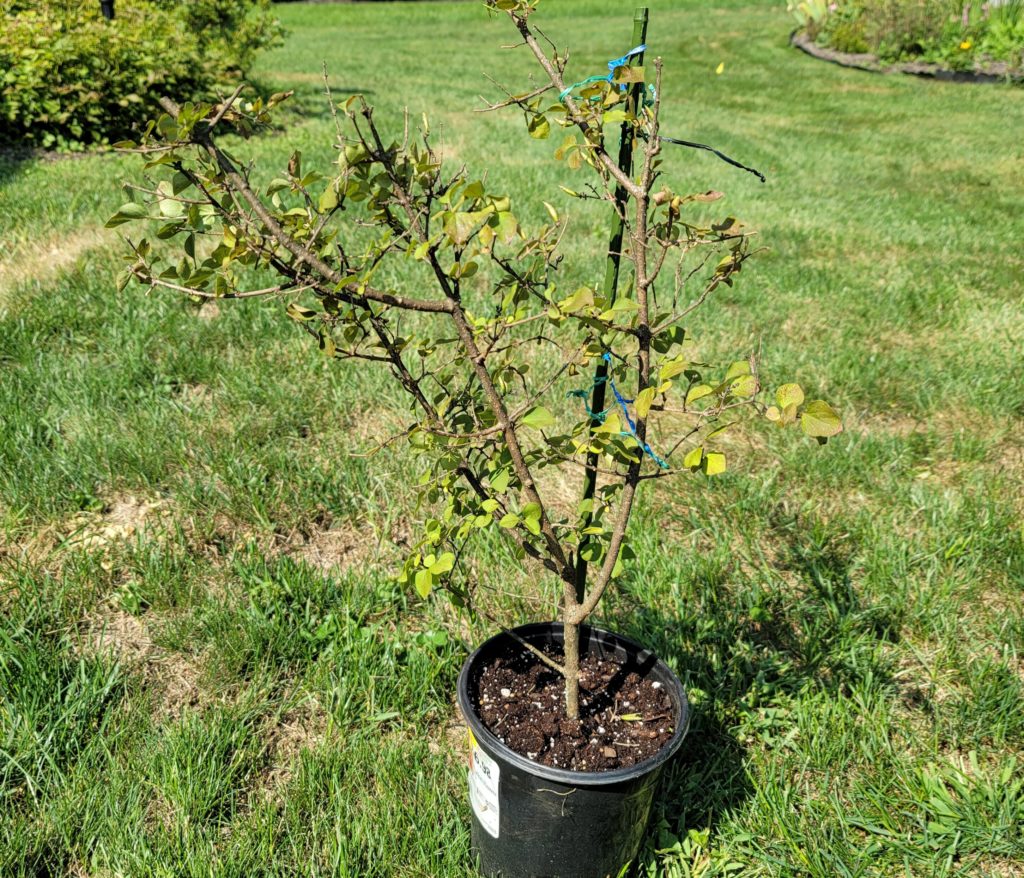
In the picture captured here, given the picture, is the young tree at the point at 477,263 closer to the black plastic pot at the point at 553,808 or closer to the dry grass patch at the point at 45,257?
the black plastic pot at the point at 553,808

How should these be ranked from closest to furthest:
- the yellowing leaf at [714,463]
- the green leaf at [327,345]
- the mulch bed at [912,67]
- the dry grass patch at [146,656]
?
the yellowing leaf at [714,463] < the green leaf at [327,345] < the dry grass patch at [146,656] < the mulch bed at [912,67]

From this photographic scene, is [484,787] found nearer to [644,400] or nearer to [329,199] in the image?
[644,400]

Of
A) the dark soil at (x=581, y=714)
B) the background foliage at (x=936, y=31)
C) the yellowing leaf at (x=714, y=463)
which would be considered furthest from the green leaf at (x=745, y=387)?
the background foliage at (x=936, y=31)

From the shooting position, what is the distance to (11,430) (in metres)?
3.11

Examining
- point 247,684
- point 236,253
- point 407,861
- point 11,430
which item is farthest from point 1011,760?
point 11,430

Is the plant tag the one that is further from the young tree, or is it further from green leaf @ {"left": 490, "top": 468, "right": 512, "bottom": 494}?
green leaf @ {"left": 490, "top": 468, "right": 512, "bottom": 494}

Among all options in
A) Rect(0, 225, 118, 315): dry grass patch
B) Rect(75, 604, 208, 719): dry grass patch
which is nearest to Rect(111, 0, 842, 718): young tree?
Rect(75, 604, 208, 719): dry grass patch

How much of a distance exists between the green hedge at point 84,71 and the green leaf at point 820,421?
6.26m

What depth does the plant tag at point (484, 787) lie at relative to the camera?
5.81 ft

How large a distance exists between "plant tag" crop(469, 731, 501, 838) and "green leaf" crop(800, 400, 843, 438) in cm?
93

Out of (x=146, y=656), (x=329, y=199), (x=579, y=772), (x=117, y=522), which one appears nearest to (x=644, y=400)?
(x=329, y=199)

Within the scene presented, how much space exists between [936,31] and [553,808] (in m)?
16.1

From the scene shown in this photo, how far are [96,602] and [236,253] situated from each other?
Result: 162 cm

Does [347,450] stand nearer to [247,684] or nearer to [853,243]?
[247,684]
